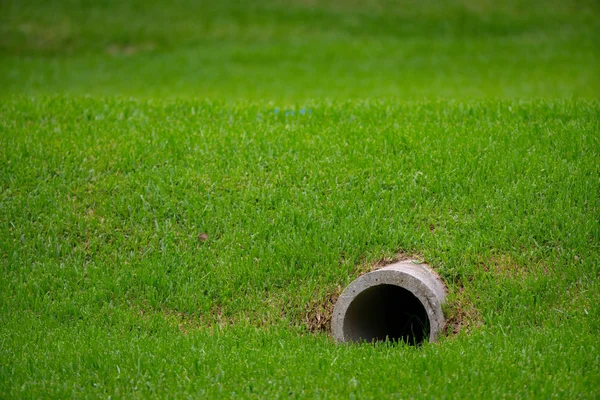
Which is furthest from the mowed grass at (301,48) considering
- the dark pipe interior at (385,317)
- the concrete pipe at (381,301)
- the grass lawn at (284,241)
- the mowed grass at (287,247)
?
the concrete pipe at (381,301)

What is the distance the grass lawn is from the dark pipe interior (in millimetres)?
284

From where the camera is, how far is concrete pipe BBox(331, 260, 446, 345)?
6055 mm

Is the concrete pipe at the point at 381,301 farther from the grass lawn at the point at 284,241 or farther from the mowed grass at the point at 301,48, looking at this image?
the mowed grass at the point at 301,48

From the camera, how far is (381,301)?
707 cm

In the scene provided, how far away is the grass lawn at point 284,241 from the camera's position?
5410 millimetres

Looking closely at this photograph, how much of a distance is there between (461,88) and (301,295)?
37.4 ft

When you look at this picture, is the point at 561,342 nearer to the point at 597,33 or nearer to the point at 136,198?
the point at 136,198

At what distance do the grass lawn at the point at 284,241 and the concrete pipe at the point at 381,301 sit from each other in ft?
0.55

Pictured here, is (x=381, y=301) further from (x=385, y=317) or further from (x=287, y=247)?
(x=287, y=247)

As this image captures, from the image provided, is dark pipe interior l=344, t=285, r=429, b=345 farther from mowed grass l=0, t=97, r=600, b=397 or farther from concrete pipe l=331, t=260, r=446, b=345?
mowed grass l=0, t=97, r=600, b=397

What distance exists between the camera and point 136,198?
7.60 m

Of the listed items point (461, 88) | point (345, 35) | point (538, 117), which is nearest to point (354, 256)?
point (538, 117)

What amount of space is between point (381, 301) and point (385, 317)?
0.80ft

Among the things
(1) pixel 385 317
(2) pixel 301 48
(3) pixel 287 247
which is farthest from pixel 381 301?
(2) pixel 301 48
